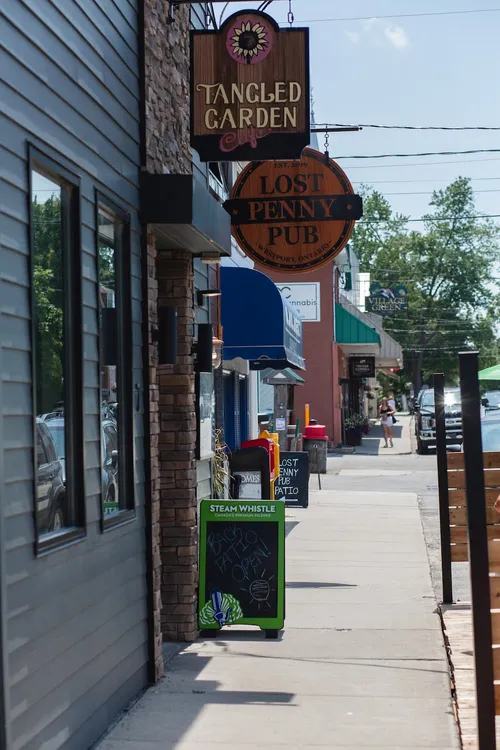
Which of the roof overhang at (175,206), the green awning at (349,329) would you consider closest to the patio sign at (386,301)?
the green awning at (349,329)

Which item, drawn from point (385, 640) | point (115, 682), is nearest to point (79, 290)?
Answer: point (115, 682)

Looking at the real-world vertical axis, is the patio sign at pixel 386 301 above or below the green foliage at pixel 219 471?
above

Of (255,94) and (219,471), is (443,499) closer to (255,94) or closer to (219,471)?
(219,471)

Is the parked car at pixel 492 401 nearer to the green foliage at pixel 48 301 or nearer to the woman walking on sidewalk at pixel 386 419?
the woman walking on sidewalk at pixel 386 419

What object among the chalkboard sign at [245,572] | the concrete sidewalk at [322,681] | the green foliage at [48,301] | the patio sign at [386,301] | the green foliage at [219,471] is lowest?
the concrete sidewalk at [322,681]

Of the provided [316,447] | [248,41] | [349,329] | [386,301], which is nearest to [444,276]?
[386,301]

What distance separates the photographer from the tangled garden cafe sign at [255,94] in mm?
7902

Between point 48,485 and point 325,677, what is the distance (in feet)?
9.76

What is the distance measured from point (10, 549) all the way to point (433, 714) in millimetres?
3094

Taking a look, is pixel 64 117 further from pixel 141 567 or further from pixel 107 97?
pixel 141 567

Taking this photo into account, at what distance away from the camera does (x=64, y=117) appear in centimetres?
514

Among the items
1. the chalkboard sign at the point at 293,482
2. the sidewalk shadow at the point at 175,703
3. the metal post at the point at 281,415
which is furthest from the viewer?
the metal post at the point at 281,415

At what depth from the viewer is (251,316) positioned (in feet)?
39.3

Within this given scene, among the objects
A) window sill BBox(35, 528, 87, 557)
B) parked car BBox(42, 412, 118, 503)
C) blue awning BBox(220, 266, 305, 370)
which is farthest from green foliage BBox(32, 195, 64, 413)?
blue awning BBox(220, 266, 305, 370)
